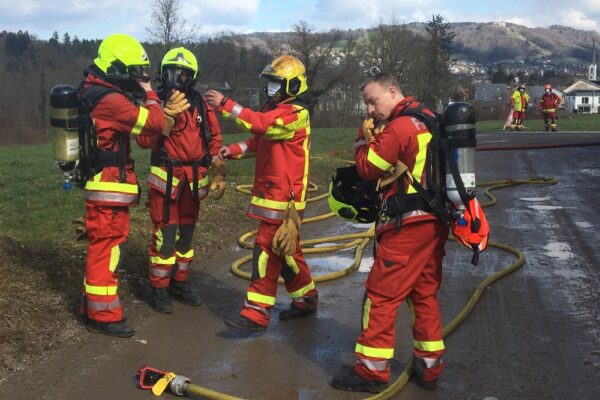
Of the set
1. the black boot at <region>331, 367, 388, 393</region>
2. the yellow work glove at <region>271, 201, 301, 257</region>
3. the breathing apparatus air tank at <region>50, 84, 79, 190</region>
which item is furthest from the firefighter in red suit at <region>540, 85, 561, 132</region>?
the black boot at <region>331, 367, 388, 393</region>

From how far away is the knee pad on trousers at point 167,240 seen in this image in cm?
565

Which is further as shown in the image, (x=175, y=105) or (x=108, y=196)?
(x=175, y=105)

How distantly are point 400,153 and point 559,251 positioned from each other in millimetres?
4238

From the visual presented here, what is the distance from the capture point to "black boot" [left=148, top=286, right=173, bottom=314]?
5629 mm

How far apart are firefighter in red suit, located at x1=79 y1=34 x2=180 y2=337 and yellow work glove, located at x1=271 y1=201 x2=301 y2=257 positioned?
1.18 metres

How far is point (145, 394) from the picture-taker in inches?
162

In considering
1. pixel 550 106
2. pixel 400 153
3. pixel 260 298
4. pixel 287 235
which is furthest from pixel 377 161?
pixel 550 106

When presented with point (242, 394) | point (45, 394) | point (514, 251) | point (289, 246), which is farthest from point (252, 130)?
point (514, 251)

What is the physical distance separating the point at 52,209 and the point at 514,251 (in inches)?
234

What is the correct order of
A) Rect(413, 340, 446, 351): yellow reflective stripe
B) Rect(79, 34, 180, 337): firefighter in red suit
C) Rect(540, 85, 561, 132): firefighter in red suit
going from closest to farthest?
1. Rect(413, 340, 446, 351): yellow reflective stripe
2. Rect(79, 34, 180, 337): firefighter in red suit
3. Rect(540, 85, 561, 132): firefighter in red suit

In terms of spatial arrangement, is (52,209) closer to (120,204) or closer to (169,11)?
(120,204)

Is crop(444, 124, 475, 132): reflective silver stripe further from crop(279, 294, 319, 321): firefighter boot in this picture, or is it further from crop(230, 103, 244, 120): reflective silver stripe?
crop(279, 294, 319, 321): firefighter boot

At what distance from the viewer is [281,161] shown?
523cm

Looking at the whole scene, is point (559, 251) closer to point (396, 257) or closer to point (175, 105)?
point (396, 257)
